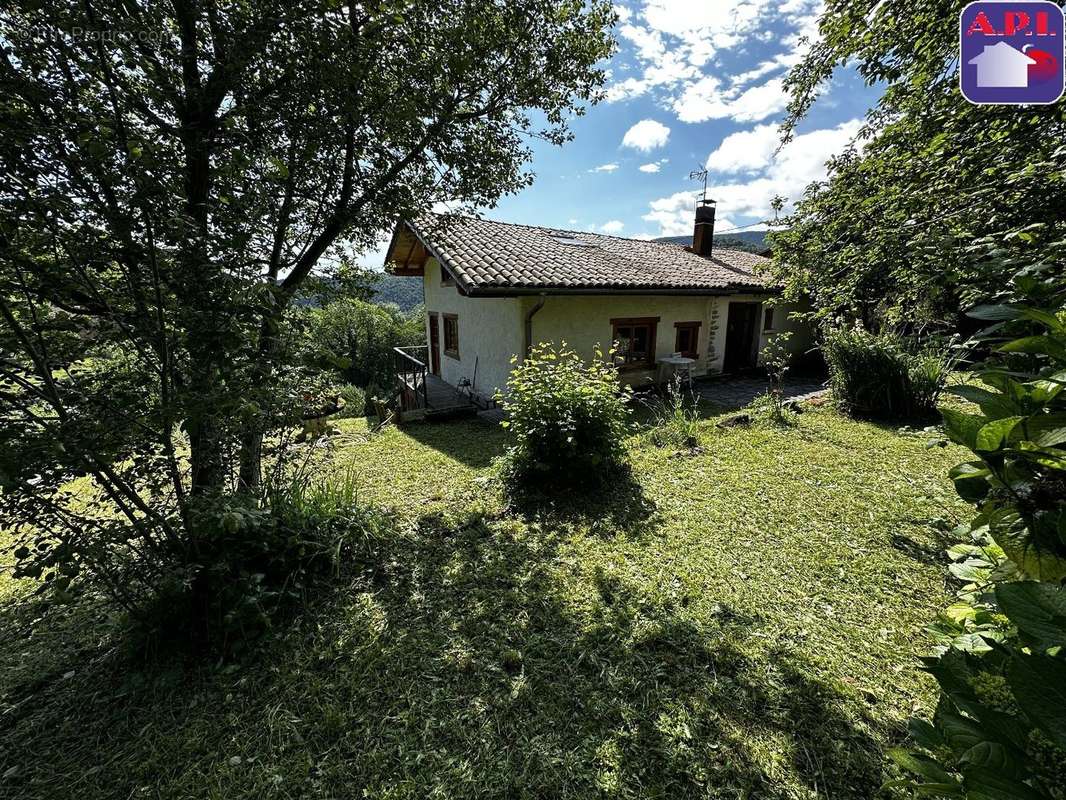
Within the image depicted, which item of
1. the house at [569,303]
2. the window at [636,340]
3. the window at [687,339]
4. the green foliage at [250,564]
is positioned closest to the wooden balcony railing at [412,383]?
the house at [569,303]

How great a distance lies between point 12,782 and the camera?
197 centimetres

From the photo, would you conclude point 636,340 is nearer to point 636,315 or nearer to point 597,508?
point 636,315

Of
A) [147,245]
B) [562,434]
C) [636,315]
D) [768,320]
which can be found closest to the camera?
[147,245]

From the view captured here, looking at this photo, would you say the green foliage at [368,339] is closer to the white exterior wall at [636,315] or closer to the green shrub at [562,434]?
the white exterior wall at [636,315]

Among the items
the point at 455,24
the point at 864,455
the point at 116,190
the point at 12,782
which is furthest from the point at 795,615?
the point at 455,24

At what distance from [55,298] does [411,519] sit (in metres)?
3.16

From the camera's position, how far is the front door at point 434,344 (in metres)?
12.7

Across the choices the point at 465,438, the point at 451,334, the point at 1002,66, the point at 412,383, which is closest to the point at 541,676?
the point at 1002,66

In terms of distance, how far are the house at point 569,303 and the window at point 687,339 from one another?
3cm

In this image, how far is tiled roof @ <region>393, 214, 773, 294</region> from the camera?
743cm

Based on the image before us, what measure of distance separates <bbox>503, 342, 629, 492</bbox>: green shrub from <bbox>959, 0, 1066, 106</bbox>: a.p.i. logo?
3.56 m

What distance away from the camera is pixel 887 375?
695 cm

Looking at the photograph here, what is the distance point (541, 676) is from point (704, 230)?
15.8 meters

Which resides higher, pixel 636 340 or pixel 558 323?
pixel 558 323
